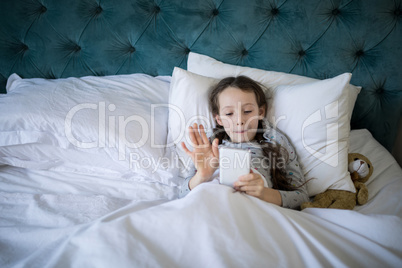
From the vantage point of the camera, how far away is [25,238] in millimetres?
653

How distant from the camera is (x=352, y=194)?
869 millimetres

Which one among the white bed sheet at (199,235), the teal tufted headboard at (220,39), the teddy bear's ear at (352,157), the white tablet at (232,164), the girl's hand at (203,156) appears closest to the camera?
the white bed sheet at (199,235)

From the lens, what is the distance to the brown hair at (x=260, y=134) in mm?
918

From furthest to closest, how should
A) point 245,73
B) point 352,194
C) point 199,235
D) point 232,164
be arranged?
point 245,73, point 352,194, point 232,164, point 199,235

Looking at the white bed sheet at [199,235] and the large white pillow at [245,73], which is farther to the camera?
the large white pillow at [245,73]

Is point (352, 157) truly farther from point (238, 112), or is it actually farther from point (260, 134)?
point (238, 112)

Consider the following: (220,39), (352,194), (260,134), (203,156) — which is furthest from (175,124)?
(352,194)

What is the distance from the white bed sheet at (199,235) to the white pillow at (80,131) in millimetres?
199

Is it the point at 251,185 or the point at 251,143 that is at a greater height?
the point at 251,143

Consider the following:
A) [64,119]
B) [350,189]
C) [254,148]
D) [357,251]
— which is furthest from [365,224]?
[64,119]

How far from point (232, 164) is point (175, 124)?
0.38 meters

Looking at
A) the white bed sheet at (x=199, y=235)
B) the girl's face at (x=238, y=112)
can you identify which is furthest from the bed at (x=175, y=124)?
the girl's face at (x=238, y=112)

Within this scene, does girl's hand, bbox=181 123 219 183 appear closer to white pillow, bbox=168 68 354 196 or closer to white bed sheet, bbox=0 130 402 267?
white bed sheet, bbox=0 130 402 267

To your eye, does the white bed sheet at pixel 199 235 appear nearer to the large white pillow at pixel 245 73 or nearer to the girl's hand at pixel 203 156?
the girl's hand at pixel 203 156
